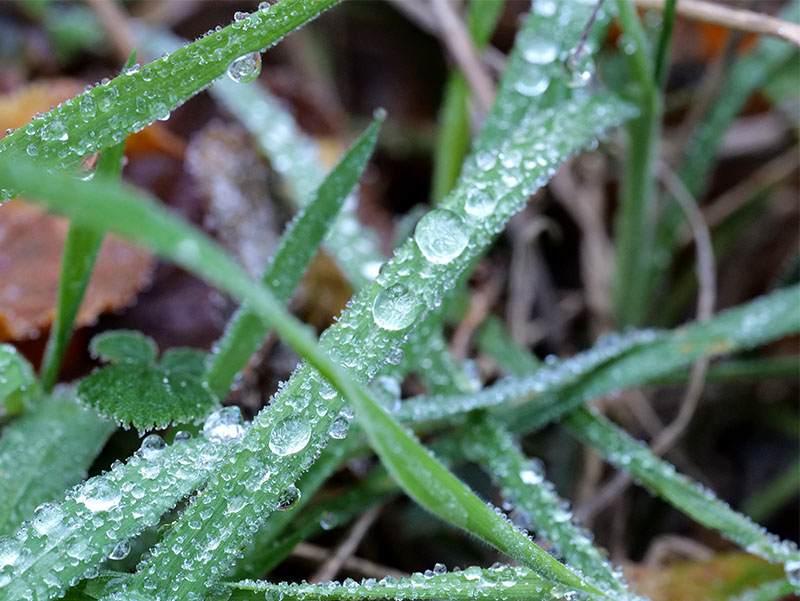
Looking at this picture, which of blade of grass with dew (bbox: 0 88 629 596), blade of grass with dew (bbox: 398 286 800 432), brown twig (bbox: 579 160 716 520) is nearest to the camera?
blade of grass with dew (bbox: 0 88 629 596)

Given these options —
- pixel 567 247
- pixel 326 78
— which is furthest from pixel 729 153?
pixel 326 78

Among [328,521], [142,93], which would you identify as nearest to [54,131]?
[142,93]

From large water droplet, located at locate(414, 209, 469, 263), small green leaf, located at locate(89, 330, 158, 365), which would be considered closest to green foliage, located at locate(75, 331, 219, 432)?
small green leaf, located at locate(89, 330, 158, 365)

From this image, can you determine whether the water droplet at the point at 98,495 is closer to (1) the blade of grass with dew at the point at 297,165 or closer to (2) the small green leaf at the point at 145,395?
(2) the small green leaf at the point at 145,395

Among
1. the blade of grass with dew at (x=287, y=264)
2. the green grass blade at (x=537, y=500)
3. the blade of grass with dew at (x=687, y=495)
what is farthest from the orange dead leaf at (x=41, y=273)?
the blade of grass with dew at (x=687, y=495)

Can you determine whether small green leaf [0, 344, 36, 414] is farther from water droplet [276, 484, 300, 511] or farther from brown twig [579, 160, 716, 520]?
brown twig [579, 160, 716, 520]

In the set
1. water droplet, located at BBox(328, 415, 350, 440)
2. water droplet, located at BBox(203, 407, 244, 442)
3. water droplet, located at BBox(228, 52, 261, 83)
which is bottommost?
water droplet, located at BBox(328, 415, 350, 440)

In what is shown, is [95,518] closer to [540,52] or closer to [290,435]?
[290,435]
